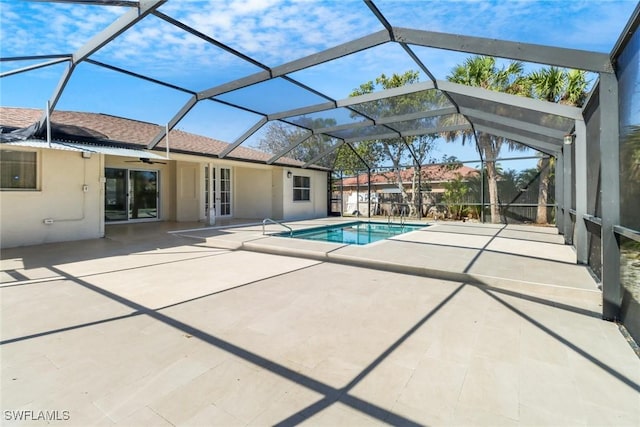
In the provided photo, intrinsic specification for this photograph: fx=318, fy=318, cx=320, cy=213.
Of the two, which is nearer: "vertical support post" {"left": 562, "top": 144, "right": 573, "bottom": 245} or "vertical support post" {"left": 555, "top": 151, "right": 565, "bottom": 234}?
"vertical support post" {"left": 562, "top": 144, "right": 573, "bottom": 245}

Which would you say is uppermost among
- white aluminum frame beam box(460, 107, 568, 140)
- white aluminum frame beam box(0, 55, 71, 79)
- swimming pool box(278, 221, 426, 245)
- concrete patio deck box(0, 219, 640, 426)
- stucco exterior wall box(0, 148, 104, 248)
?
white aluminum frame beam box(0, 55, 71, 79)

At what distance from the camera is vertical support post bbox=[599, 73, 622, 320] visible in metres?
3.44

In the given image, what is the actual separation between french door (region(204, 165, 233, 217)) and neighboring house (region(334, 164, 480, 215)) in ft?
20.0

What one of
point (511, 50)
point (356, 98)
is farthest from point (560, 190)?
point (356, 98)

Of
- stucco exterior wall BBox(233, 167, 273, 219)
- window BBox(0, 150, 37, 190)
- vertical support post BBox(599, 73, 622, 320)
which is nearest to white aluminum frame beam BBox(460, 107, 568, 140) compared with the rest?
vertical support post BBox(599, 73, 622, 320)

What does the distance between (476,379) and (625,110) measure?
317 cm

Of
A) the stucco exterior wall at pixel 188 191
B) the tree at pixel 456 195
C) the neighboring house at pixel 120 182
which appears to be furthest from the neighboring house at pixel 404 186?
the stucco exterior wall at pixel 188 191

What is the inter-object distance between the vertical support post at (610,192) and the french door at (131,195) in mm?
13522

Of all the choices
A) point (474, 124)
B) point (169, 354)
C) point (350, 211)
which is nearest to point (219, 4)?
point (169, 354)

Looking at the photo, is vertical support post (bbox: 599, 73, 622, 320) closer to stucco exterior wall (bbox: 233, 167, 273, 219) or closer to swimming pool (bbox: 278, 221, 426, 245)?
swimming pool (bbox: 278, 221, 426, 245)

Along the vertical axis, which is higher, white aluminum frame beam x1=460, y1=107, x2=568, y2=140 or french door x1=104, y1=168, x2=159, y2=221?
white aluminum frame beam x1=460, y1=107, x2=568, y2=140

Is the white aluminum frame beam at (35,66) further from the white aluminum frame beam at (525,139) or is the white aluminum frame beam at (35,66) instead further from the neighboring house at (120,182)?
the white aluminum frame beam at (525,139)

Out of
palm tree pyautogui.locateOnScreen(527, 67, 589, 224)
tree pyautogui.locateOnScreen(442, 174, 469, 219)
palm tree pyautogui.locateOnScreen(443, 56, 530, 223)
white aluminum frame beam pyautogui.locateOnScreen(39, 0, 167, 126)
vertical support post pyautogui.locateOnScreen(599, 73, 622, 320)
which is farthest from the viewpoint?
tree pyautogui.locateOnScreen(442, 174, 469, 219)

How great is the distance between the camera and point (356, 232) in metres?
12.0
